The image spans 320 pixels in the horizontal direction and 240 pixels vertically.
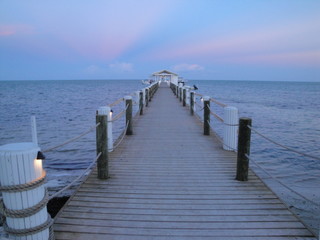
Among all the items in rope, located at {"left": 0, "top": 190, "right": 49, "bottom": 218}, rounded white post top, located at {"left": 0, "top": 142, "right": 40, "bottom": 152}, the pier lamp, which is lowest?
rope, located at {"left": 0, "top": 190, "right": 49, "bottom": 218}

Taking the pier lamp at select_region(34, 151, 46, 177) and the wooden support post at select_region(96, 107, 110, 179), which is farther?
the wooden support post at select_region(96, 107, 110, 179)

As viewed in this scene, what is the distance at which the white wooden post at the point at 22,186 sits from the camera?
2342 millimetres

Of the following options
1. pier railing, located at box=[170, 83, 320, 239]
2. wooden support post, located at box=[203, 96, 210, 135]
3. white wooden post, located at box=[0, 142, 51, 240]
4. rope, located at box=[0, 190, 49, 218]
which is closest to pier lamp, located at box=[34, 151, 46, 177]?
white wooden post, located at box=[0, 142, 51, 240]

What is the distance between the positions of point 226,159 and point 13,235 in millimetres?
4586

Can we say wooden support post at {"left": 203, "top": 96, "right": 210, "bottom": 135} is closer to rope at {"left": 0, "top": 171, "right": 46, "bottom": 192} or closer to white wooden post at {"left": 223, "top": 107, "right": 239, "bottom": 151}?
white wooden post at {"left": 223, "top": 107, "right": 239, "bottom": 151}

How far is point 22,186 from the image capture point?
7.83 ft

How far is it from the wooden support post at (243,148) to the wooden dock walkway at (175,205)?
0.18m

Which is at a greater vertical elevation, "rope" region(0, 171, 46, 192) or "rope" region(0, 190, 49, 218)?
"rope" region(0, 171, 46, 192)

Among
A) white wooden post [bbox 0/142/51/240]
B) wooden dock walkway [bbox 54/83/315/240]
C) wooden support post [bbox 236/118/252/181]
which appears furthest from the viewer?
wooden support post [bbox 236/118/252/181]

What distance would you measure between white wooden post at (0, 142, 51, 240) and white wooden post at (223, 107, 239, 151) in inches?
182

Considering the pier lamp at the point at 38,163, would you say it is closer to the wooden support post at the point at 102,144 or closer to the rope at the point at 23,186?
the rope at the point at 23,186

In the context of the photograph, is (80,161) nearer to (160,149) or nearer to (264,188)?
(160,149)

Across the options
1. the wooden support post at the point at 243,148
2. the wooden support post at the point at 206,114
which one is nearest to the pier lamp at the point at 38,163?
the wooden support post at the point at 243,148

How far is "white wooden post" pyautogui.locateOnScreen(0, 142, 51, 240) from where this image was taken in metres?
2.34
